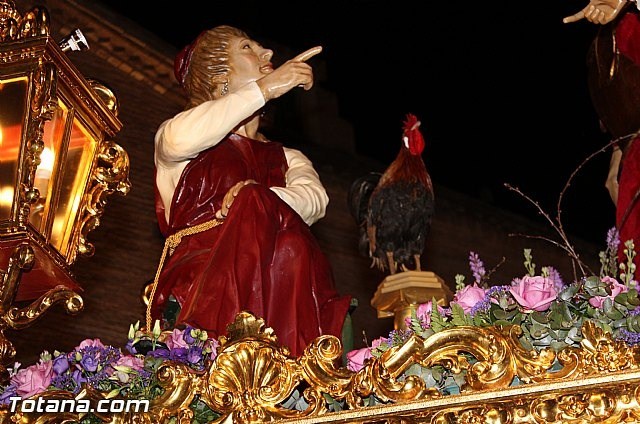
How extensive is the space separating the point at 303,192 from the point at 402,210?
3217mm

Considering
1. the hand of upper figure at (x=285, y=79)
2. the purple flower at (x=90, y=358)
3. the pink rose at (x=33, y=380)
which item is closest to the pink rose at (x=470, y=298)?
the purple flower at (x=90, y=358)

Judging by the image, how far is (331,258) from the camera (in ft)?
30.8

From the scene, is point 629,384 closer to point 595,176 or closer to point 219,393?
point 219,393

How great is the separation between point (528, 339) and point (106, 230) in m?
5.47

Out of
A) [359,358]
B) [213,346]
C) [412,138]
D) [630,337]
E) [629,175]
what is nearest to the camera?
[630,337]

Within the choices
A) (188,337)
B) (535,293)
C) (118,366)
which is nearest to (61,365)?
(118,366)

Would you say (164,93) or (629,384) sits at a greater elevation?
(164,93)

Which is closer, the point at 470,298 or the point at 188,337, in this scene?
the point at 470,298

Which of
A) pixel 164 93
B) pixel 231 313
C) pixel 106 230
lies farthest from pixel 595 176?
pixel 231 313

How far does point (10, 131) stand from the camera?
106 inches

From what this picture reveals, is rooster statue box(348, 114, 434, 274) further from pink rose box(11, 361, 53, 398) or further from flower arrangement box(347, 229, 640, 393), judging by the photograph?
flower arrangement box(347, 229, 640, 393)

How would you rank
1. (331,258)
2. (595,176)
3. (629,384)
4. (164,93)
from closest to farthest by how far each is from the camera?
1. (629,384)
2. (164,93)
3. (331,258)
4. (595,176)

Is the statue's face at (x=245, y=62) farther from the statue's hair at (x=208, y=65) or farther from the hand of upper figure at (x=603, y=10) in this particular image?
the hand of upper figure at (x=603, y=10)

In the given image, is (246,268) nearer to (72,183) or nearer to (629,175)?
(72,183)
